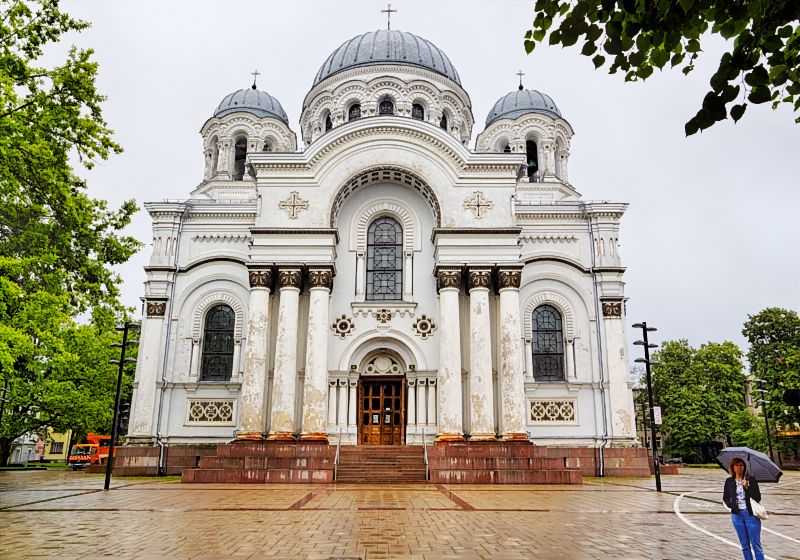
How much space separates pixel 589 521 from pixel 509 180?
60.8ft

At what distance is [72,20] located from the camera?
15516mm

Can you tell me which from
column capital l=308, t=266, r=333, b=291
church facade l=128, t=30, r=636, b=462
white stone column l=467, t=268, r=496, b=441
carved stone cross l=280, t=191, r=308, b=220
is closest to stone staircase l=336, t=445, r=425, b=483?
church facade l=128, t=30, r=636, b=462

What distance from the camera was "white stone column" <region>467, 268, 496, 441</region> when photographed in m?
24.3

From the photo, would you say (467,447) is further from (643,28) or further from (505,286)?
(643,28)

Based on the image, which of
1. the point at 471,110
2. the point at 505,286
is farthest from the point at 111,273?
the point at 471,110

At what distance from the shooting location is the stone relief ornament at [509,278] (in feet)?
84.8

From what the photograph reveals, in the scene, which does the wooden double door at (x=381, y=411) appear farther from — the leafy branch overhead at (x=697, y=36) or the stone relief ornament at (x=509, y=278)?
the leafy branch overhead at (x=697, y=36)

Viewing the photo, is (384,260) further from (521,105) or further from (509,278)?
(521,105)

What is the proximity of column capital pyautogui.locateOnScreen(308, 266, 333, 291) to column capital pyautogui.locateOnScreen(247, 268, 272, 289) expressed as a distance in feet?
5.61

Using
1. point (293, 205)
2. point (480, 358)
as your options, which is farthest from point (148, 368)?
point (480, 358)

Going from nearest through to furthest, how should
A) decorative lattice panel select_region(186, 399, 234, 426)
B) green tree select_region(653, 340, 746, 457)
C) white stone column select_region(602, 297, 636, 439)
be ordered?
1. white stone column select_region(602, 297, 636, 439)
2. decorative lattice panel select_region(186, 399, 234, 426)
3. green tree select_region(653, 340, 746, 457)

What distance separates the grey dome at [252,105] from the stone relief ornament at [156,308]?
515 inches

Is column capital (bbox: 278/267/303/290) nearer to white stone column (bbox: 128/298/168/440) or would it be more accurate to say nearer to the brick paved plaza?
white stone column (bbox: 128/298/168/440)

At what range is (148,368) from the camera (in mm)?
26531
